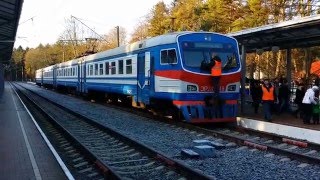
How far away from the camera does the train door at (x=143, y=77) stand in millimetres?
18391

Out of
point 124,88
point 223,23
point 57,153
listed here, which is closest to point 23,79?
point 223,23

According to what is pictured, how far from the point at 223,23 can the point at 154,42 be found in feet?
101

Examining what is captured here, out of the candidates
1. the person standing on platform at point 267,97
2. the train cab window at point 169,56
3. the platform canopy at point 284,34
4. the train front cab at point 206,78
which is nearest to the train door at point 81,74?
the platform canopy at point 284,34

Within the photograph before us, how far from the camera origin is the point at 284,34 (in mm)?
17547

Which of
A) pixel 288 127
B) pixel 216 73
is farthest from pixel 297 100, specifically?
pixel 288 127

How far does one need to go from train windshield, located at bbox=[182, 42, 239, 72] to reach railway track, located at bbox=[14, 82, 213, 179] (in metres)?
3.64

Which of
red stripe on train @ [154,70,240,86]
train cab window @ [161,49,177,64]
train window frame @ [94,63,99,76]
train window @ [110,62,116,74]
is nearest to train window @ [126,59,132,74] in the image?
train window @ [110,62,116,74]

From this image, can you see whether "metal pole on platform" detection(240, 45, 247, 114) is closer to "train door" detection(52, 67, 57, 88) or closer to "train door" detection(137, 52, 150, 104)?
"train door" detection(137, 52, 150, 104)

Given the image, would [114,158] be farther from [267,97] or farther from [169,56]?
[267,97]

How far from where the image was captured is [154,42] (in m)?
17.8

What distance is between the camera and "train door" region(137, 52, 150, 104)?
1839 centimetres

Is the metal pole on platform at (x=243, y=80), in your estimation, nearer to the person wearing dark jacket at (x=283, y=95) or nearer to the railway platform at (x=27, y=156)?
the person wearing dark jacket at (x=283, y=95)

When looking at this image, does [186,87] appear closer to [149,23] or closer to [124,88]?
[124,88]

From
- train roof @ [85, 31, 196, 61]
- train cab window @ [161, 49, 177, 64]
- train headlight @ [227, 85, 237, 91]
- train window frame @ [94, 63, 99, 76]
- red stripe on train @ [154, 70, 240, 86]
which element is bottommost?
train headlight @ [227, 85, 237, 91]
